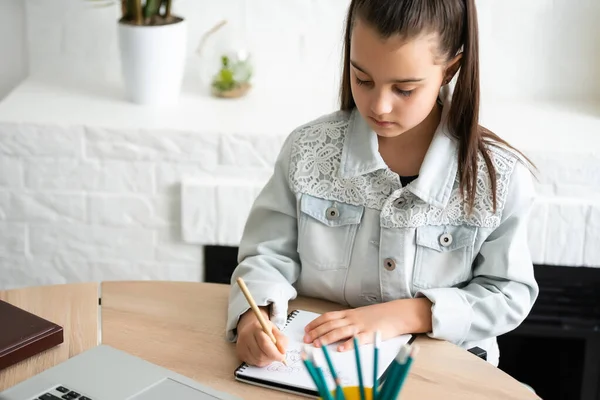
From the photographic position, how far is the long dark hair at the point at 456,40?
1070 mm

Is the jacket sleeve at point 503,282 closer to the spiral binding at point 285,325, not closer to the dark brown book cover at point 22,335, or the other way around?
the spiral binding at point 285,325

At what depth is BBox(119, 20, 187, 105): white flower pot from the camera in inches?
77.7

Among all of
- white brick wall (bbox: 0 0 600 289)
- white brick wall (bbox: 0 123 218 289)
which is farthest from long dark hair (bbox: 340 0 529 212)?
white brick wall (bbox: 0 123 218 289)

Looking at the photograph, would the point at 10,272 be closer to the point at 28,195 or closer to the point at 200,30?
the point at 28,195

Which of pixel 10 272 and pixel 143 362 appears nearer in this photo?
pixel 143 362

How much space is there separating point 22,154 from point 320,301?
3.36ft

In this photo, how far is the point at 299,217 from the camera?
1.23m

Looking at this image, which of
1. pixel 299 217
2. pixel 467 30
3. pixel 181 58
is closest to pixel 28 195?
pixel 181 58

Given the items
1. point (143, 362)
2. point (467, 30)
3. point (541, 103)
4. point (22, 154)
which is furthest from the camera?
point (541, 103)

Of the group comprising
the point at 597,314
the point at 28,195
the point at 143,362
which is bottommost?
the point at 597,314

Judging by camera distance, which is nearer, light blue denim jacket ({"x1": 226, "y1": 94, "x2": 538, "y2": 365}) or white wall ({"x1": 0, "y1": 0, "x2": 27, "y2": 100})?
light blue denim jacket ({"x1": 226, "y1": 94, "x2": 538, "y2": 365})

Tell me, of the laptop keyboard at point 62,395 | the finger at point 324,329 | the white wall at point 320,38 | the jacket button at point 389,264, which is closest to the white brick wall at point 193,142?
the white wall at point 320,38

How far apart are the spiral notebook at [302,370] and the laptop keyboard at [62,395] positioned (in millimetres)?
181

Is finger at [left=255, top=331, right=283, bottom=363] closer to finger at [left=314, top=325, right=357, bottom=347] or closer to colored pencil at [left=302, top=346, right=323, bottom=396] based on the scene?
finger at [left=314, top=325, right=357, bottom=347]
